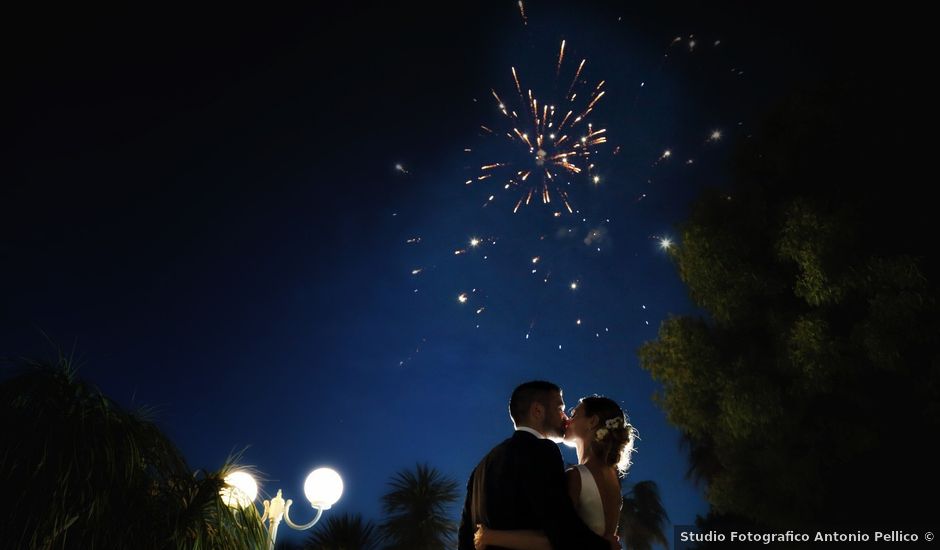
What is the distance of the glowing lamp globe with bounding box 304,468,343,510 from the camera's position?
9.57m

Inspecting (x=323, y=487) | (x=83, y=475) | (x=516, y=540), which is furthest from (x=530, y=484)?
(x=323, y=487)

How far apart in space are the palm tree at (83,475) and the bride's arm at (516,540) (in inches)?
111

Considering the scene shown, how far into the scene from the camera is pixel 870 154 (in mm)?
12156

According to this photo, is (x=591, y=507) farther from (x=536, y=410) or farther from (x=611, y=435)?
(x=536, y=410)

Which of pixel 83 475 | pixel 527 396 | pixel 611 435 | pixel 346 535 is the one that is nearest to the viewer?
pixel 527 396

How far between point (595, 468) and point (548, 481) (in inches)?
30.0

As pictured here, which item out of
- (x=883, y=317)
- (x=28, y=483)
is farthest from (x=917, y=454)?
(x=28, y=483)

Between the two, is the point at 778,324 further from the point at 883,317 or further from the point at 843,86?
the point at 843,86

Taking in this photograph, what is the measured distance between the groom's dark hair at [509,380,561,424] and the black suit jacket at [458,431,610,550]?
164 millimetres

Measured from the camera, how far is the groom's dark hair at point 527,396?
380 cm

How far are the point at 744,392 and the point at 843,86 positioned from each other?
6686 millimetres

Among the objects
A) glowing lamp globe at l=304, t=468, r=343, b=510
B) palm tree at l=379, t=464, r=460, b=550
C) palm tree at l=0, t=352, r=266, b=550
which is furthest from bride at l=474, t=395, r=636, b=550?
palm tree at l=379, t=464, r=460, b=550

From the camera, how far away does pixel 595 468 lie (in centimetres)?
393

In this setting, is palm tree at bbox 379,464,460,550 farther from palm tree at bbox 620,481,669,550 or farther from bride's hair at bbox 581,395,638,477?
bride's hair at bbox 581,395,638,477
